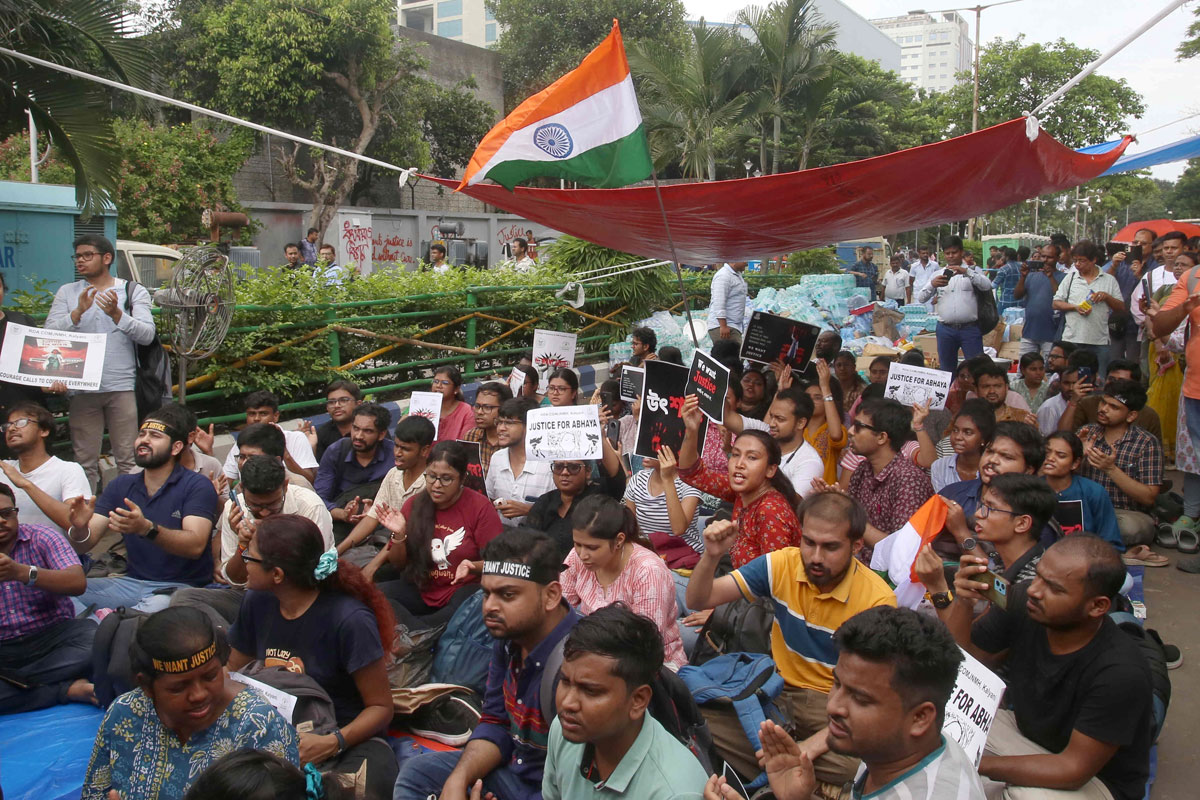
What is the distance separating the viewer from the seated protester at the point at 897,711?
2242mm

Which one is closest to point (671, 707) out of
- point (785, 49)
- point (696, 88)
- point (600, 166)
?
point (600, 166)

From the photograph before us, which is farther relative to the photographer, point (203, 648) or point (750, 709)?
point (750, 709)

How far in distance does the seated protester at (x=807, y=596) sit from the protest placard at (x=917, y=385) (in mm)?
3075

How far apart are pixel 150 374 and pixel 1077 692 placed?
608cm

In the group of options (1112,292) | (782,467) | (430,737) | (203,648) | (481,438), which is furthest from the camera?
(1112,292)

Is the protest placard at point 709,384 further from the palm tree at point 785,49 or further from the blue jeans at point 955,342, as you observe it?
the palm tree at point 785,49

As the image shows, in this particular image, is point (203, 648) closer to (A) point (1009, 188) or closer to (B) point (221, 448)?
(B) point (221, 448)

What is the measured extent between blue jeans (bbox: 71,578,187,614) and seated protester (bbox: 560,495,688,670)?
210 cm

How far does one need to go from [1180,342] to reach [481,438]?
540 centimetres

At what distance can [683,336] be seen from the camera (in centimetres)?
1266

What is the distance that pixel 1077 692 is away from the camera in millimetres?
2900

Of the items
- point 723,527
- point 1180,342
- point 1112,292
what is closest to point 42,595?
point 723,527

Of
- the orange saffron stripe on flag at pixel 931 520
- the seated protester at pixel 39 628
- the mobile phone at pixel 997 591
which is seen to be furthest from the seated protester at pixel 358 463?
the mobile phone at pixel 997 591

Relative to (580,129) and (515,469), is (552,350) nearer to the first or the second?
(515,469)
